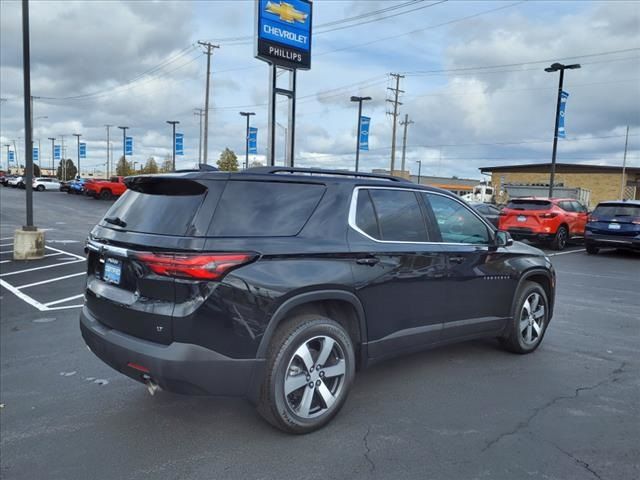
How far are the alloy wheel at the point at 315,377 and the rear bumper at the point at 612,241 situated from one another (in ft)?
42.9

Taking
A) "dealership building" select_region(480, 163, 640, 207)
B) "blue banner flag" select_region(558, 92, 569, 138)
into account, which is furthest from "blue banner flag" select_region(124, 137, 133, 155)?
"blue banner flag" select_region(558, 92, 569, 138)

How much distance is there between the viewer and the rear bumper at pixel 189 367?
303 centimetres

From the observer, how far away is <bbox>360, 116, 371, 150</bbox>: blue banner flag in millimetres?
39903

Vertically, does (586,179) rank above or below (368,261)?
above

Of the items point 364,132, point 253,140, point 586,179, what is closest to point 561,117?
point 364,132

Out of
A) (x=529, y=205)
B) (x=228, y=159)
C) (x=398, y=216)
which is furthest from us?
(x=228, y=159)

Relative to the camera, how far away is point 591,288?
924 cm

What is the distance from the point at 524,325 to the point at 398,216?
202cm

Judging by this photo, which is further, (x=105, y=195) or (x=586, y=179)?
(x=586, y=179)

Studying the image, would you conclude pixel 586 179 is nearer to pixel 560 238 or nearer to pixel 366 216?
pixel 560 238

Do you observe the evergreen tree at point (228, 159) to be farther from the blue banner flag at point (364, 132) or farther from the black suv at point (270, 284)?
the black suv at point (270, 284)

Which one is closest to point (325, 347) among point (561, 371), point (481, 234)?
point (481, 234)

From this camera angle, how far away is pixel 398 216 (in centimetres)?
411

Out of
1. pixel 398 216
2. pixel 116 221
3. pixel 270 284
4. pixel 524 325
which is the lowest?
pixel 524 325
